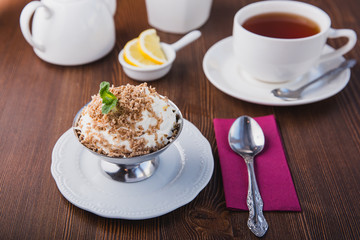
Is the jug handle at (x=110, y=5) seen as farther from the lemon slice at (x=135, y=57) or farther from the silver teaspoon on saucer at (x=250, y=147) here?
the silver teaspoon on saucer at (x=250, y=147)

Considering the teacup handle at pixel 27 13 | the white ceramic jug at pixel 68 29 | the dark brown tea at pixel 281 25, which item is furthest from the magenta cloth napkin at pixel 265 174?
the teacup handle at pixel 27 13

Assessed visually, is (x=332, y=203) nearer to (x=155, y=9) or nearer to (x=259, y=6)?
(x=259, y=6)

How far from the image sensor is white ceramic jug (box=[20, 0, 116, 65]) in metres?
1.23

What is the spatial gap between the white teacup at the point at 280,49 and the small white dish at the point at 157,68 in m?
0.20

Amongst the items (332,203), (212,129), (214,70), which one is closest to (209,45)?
(214,70)

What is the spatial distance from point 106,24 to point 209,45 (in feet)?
1.31

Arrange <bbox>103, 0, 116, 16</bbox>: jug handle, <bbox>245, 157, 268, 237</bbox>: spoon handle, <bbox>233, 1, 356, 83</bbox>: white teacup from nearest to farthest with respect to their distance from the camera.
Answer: <bbox>245, 157, 268, 237</bbox>: spoon handle
<bbox>233, 1, 356, 83</bbox>: white teacup
<bbox>103, 0, 116, 16</bbox>: jug handle

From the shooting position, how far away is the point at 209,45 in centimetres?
144

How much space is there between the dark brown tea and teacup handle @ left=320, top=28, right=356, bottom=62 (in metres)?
0.06

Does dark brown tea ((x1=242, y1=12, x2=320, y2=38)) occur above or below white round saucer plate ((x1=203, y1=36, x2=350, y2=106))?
Result: above

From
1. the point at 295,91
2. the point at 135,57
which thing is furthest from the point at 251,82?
the point at 135,57

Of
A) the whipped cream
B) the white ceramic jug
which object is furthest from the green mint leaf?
the white ceramic jug

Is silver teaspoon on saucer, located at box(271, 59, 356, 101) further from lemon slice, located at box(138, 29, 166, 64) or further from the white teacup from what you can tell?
lemon slice, located at box(138, 29, 166, 64)

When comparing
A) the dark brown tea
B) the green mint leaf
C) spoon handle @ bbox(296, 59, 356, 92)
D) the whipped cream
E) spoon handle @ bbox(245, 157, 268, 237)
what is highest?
the green mint leaf
